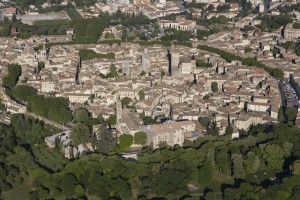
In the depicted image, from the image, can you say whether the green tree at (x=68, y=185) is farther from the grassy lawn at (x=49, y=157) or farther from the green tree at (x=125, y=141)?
the green tree at (x=125, y=141)

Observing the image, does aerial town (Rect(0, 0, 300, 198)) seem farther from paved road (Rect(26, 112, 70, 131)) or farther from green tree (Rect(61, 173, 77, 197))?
green tree (Rect(61, 173, 77, 197))

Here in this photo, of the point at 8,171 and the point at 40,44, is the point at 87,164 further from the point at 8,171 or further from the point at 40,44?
the point at 40,44

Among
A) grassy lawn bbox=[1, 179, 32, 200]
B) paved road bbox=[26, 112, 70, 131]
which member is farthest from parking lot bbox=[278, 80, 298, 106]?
grassy lawn bbox=[1, 179, 32, 200]

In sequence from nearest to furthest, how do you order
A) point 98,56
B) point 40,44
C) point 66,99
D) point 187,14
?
point 66,99
point 98,56
point 40,44
point 187,14

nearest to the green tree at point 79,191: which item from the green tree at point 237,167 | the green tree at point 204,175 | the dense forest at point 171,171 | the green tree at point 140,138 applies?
the dense forest at point 171,171

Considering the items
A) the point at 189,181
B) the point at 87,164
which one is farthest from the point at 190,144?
the point at 87,164

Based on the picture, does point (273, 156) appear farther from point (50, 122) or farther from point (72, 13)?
point (72, 13)
